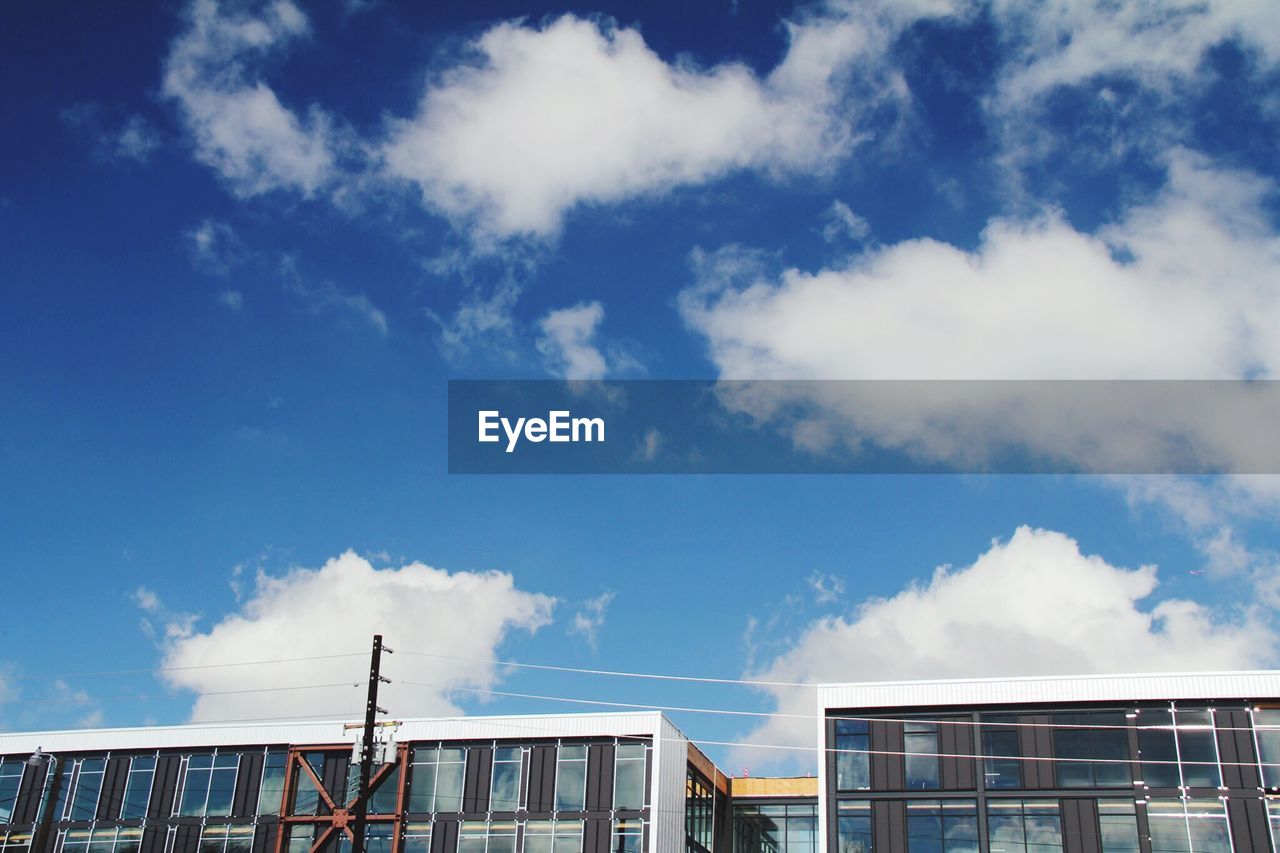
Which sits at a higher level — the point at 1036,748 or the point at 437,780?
the point at 1036,748

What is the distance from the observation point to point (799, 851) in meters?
60.8

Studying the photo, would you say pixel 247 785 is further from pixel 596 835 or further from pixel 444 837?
pixel 596 835

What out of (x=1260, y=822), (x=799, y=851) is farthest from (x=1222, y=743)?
(x=799, y=851)

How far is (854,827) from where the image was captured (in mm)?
48750

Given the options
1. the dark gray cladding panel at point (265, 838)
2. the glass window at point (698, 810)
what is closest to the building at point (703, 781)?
the dark gray cladding panel at point (265, 838)

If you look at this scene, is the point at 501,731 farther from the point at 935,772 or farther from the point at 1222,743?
the point at 1222,743

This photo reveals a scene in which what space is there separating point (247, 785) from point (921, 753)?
3056 centimetres

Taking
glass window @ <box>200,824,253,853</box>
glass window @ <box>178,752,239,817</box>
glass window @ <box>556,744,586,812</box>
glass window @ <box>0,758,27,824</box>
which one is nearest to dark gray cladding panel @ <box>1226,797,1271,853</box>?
glass window @ <box>556,744,586,812</box>

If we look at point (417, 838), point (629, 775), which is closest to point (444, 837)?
point (417, 838)

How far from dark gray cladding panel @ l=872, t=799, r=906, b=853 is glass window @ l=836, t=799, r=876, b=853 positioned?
0.81 feet

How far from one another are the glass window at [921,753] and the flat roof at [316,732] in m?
10.6

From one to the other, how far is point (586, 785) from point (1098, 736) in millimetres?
21350

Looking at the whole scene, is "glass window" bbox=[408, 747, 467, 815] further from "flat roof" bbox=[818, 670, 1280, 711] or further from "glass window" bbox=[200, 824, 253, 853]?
"flat roof" bbox=[818, 670, 1280, 711]

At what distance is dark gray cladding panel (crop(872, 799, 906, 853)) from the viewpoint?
47875mm
